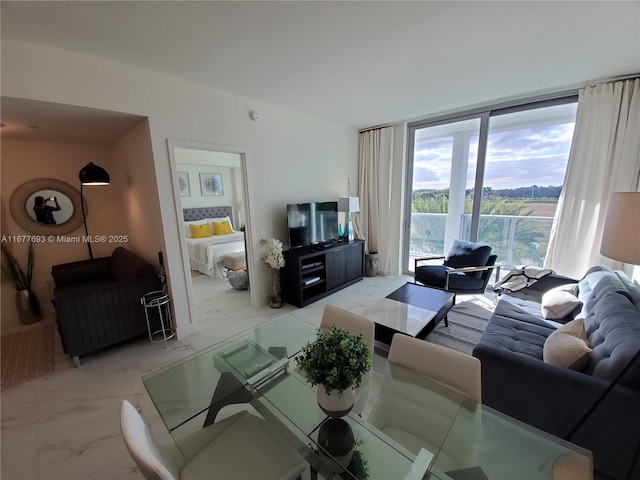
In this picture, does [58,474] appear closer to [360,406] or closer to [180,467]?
[180,467]

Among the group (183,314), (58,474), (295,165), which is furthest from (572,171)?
(58,474)

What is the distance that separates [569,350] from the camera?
145 centimetres

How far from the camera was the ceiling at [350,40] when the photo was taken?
5.33 feet

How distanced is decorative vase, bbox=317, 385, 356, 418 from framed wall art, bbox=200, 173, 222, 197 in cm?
628

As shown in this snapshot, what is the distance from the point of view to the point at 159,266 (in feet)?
9.68

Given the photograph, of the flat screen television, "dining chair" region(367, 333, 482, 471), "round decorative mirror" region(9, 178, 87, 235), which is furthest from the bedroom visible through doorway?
"dining chair" region(367, 333, 482, 471)

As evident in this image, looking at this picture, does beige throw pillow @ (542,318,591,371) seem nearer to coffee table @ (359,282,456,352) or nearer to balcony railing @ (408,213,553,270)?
coffee table @ (359,282,456,352)

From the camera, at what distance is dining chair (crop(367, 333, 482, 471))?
3.41ft

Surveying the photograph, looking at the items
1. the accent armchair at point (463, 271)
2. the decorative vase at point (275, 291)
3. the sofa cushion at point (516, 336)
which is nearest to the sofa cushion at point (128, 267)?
the decorative vase at point (275, 291)

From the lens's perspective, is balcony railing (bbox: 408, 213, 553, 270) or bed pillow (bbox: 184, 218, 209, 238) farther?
bed pillow (bbox: 184, 218, 209, 238)

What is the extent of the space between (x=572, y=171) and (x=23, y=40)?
5.35m

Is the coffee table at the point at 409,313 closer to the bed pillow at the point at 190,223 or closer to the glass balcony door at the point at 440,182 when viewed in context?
the glass balcony door at the point at 440,182

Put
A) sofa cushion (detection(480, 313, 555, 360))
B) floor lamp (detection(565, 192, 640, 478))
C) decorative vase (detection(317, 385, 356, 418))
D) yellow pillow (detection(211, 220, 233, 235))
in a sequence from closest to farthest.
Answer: decorative vase (detection(317, 385, 356, 418))
floor lamp (detection(565, 192, 640, 478))
sofa cushion (detection(480, 313, 555, 360))
yellow pillow (detection(211, 220, 233, 235))

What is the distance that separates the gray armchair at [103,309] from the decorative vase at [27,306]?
444mm
